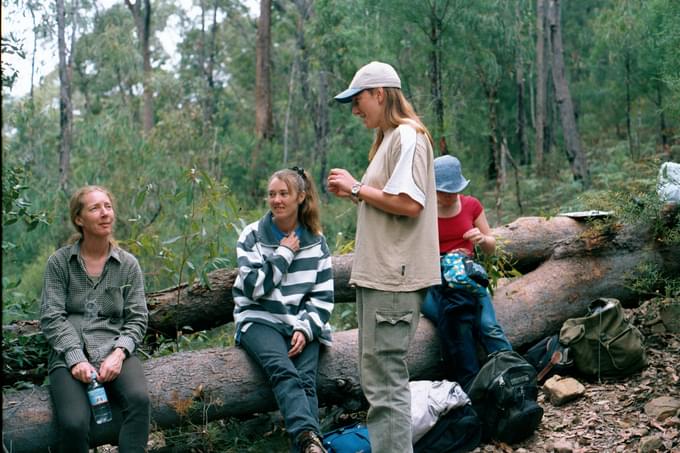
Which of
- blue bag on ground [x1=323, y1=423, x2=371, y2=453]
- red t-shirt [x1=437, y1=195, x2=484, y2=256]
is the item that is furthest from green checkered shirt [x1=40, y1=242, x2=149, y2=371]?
red t-shirt [x1=437, y1=195, x2=484, y2=256]

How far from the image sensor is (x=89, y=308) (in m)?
3.82

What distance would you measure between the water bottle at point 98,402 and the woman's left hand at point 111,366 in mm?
40

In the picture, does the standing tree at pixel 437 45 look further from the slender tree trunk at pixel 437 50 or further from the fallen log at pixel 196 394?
the fallen log at pixel 196 394

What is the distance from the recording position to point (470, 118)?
15.7m

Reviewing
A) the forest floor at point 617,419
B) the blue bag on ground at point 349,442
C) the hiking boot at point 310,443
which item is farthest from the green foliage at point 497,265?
the hiking boot at point 310,443

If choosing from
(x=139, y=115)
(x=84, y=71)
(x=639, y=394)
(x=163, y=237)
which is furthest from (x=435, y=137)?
(x=84, y=71)

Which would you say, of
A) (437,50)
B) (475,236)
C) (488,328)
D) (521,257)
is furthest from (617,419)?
(437,50)

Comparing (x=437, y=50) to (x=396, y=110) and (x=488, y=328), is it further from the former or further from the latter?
(x=396, y=110)

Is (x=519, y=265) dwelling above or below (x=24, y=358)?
above

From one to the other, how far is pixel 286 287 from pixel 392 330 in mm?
1117

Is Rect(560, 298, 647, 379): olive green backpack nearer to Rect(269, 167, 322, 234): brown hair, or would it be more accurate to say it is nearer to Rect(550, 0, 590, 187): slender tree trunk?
Rect(269, 167, 322, 234): brown hair

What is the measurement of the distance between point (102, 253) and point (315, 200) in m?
1.23

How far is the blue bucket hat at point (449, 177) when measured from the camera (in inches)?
182

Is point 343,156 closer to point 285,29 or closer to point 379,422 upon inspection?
point 285,29
